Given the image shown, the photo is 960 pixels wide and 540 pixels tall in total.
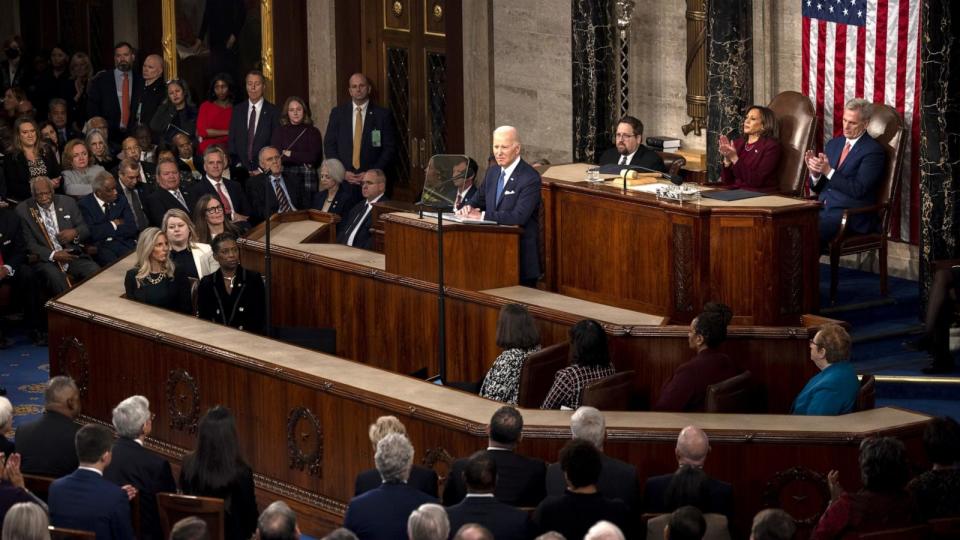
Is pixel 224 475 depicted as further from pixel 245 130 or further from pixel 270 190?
pixel 245 130

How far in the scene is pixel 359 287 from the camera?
11.3 meters

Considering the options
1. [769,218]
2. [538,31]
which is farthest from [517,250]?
[538,31]

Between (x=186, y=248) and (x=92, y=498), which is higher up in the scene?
(x=186, y=248)

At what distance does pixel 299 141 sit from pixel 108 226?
204 centimetres

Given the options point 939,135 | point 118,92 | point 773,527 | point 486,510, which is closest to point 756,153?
point 939,135

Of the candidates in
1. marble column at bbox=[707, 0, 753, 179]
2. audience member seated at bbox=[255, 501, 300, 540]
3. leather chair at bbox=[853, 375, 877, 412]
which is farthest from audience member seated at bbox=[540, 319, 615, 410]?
marble column at bbox=[707, 0, 753, 179]

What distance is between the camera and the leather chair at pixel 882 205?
1184 centimetres

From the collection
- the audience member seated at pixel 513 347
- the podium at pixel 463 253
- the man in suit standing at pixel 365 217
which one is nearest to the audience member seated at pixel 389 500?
the audience member seated at pixel 513 347

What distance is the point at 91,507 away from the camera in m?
7.37

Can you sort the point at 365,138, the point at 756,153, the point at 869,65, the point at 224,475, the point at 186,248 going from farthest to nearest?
the point at 365,138 → the point at 869,65 → the point at 756,153 → the point at 186,248 → the point at 224,475

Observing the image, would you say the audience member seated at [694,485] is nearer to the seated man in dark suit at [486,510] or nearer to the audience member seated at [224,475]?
the seated man in dark suit at [486,510]

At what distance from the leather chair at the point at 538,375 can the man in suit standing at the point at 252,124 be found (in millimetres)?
6432

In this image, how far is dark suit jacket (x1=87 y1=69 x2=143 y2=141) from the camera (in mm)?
16859

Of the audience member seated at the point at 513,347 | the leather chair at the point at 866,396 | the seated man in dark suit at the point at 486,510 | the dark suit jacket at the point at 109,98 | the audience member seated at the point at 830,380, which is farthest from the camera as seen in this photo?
the dark suit jacket at the point at 109,98
